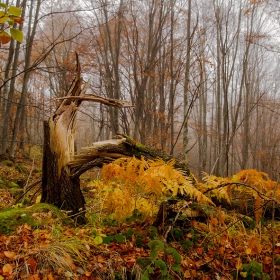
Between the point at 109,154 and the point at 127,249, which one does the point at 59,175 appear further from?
the point at 127,249

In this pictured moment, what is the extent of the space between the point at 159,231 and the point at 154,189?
0.73 m

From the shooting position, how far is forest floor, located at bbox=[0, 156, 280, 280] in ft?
6.16

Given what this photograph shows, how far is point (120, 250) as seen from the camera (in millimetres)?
2377

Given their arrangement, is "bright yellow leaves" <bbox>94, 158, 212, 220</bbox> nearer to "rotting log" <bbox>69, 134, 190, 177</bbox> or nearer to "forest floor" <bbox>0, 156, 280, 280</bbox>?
"forest floor" <bbox>0, 156, 280, 280</bbox>

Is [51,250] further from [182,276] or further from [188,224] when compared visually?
[188,224]

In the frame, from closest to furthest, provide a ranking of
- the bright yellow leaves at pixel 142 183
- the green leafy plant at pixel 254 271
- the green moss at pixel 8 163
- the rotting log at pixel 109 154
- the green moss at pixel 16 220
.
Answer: the green leafy plant at pixel 254 271
the bright yellow leaves at pixel 142 183
the green moss at pixel 16 220
the rotting log at pixel 109 154
the green moss at pixel 8 163

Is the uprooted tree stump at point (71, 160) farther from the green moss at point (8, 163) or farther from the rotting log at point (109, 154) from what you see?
the green moss at point (8, 163)

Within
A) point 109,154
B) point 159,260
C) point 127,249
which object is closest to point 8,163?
point 109,154

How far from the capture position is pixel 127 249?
2406 millimetres

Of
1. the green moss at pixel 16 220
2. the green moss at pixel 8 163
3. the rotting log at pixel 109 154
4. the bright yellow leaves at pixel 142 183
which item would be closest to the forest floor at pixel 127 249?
the green moss at pixel 16 220

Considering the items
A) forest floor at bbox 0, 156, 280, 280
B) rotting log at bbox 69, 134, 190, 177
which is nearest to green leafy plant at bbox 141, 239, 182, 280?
A: forest floor at bbox 0, 156, 280, 280

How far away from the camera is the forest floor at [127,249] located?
1877 millimetres

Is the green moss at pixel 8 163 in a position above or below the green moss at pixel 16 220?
below

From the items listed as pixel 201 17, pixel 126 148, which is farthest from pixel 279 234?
pixel 201 17
